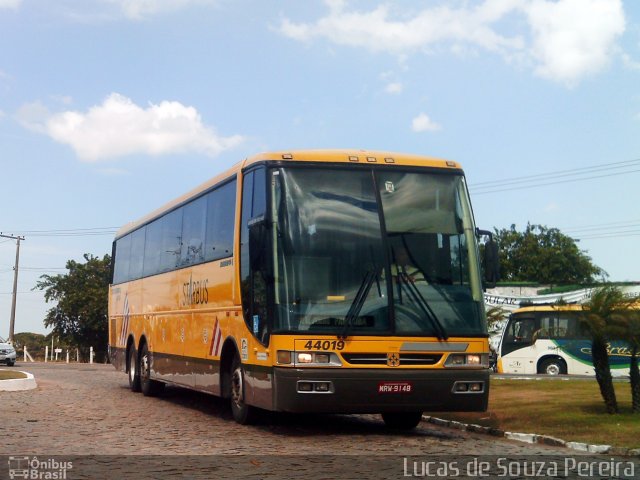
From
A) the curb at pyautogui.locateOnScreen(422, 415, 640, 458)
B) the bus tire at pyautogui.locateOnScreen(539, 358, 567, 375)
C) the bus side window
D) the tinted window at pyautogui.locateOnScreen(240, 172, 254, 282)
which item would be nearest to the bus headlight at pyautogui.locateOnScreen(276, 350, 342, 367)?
the bus side window

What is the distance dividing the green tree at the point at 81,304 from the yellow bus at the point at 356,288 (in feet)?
207

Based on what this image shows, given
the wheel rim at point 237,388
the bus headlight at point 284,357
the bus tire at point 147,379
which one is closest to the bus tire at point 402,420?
the wheel rim at point 237,388

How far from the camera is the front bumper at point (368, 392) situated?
450 inches

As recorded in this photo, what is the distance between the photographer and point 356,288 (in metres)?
11.7

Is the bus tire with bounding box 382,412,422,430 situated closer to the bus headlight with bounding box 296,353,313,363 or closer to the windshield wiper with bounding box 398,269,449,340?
the windshield wiper with bounding box 398,269,449,340

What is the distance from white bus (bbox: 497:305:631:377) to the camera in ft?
121

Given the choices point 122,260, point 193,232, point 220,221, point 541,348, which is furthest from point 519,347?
point 220,221

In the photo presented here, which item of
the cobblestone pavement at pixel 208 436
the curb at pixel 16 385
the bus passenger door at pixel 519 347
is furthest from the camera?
the bus passenger door at pixel 519 347

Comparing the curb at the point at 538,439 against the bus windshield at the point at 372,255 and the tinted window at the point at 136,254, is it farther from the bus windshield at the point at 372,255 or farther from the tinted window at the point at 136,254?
the tinted window at the point at 136,254

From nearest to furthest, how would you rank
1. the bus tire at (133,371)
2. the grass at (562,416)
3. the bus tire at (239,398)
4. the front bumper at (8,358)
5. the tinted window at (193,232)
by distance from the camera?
the grass at (562,416) → the bus tire at (239,398) → the tinted window at (193,232) → the bus tire at (133,371) → the front bumper at (8,358)

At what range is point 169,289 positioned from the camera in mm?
18250

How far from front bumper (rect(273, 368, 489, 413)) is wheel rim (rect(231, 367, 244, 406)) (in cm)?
176

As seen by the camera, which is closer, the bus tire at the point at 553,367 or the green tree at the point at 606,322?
the green tree at the point at 606,322

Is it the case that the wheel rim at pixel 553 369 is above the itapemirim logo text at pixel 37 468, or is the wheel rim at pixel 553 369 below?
above
